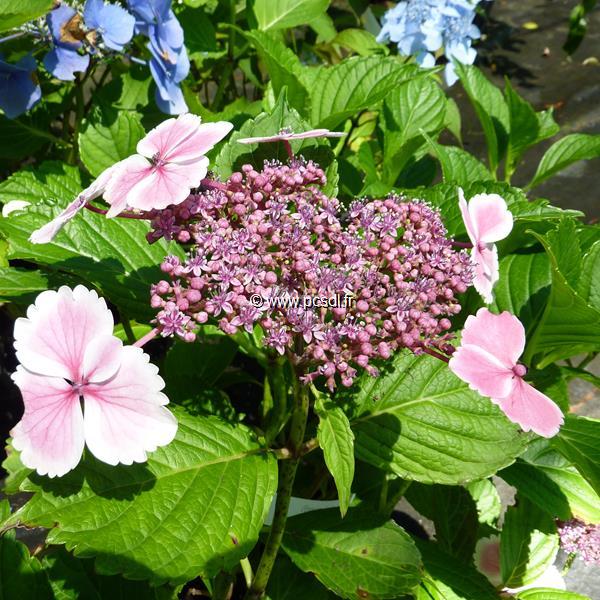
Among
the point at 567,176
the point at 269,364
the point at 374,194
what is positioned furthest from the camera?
the point at 567,176

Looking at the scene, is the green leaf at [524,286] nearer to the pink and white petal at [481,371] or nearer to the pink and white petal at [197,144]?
the pink and white petal at [481,371]

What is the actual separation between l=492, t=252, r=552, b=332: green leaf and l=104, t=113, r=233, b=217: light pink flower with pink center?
628mm

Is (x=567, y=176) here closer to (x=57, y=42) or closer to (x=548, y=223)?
(x=548, y=223)

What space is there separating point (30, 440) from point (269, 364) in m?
0.36

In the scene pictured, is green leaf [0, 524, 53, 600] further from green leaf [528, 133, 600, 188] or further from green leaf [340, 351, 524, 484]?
green leaf [528, 133, 600, 188]

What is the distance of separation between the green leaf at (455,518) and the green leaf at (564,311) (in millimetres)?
455

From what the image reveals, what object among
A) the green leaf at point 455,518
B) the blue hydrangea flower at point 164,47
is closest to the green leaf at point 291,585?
the green leaf at point 455,518

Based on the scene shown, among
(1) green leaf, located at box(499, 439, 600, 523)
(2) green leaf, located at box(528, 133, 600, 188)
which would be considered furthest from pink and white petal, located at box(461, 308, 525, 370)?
(2) green leaf, located at box(528, 133, 600, 188)

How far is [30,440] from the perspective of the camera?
737 millimetres

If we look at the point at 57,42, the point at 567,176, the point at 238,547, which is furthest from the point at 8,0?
the point at 567,176

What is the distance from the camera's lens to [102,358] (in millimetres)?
735

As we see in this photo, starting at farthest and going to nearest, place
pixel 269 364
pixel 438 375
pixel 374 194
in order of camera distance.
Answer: pixel 374 194
pixel 438 375
pixel 269 364

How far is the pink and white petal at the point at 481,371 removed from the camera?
755mm

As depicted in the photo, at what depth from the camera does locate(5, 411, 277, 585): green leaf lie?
2.86 ft
